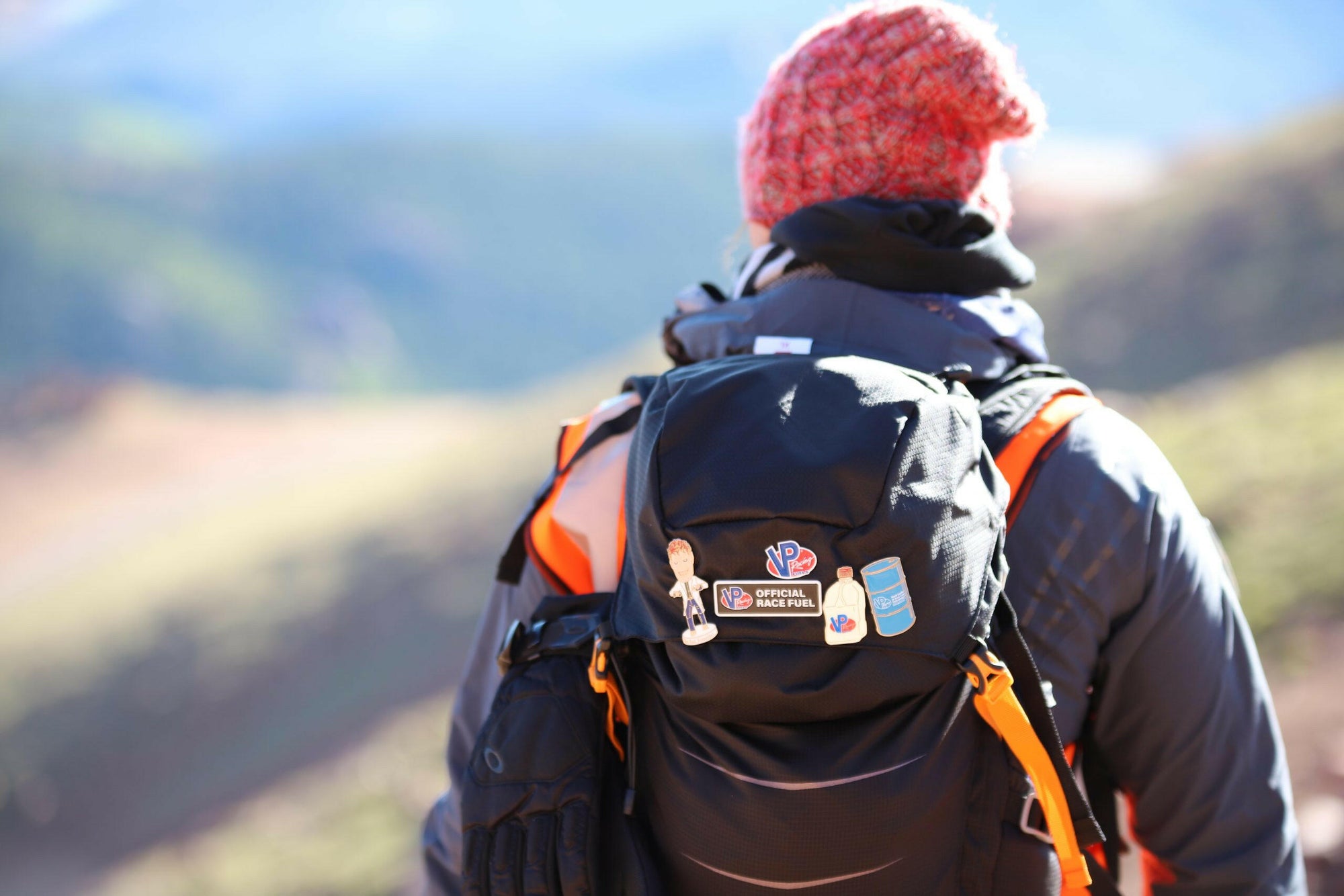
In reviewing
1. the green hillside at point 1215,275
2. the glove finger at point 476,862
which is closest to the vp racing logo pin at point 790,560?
the glove finger at point 476,862

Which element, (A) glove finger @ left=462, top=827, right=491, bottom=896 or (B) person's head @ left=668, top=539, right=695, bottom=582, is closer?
(B) person's head @ left=668, top=539, right=695, bottom=582

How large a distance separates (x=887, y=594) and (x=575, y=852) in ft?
1.81

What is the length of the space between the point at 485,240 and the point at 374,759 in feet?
123

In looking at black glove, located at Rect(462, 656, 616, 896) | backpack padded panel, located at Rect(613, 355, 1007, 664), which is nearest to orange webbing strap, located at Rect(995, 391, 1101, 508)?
backpack padded panel, located at Rect(613, 355, 1007, 664)

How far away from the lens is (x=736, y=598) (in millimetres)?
1244

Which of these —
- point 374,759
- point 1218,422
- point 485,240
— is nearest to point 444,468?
point 374,759

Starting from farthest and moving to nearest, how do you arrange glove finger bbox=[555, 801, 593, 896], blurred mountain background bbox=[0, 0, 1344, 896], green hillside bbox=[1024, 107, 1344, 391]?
green hillside bbox=[1024, 107, 1344, 391], blurred mountain background bbox=[0, 0, 1344, 896], glove finger bbox=[555, 801, 593, 896]

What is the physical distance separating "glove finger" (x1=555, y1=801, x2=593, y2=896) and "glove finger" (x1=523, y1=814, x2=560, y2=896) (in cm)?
1

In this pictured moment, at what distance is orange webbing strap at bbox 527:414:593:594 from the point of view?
159 cm

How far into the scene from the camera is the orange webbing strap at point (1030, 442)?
141 centimetres

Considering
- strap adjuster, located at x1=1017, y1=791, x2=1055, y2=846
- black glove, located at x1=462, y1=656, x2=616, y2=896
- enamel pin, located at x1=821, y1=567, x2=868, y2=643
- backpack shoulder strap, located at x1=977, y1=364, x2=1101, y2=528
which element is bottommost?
strap adjuster, located at x1=1017, y1=791, x2=1055, y2=846

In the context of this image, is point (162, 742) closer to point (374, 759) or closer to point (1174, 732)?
point (374, 759)

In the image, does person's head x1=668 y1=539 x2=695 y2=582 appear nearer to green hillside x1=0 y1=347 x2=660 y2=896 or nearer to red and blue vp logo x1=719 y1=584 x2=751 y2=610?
red and blue vp logo x1=719 y1=584 x2=751 y2=610

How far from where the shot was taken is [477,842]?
140 cm
